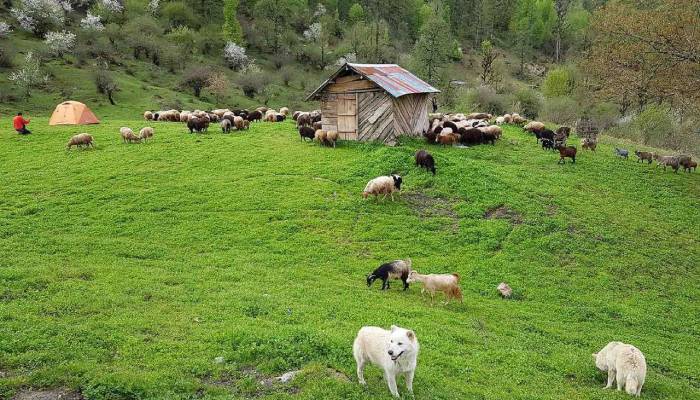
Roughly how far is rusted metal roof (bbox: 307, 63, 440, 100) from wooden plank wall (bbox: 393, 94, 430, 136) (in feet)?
1.78

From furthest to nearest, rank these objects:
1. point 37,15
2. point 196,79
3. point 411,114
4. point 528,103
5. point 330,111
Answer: point 37,15
point 196,79
point 528,103
point 411,114
point 330,111

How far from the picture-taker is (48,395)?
7305 millimetres

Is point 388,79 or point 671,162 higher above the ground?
point 388,79

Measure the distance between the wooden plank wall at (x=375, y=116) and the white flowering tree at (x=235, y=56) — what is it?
54399mm

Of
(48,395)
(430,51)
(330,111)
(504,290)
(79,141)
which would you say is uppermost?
(430,51)

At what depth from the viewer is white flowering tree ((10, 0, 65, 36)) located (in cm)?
6469

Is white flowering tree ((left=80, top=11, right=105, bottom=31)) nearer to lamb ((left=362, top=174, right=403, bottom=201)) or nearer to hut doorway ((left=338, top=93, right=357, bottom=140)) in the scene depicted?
hut doorway ((left=338, top=93, right=357, bottom=140))

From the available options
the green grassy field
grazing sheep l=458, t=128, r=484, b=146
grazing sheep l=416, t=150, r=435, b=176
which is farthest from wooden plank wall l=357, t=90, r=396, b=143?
grazing sheep l=416, t=150, r=435, b=176

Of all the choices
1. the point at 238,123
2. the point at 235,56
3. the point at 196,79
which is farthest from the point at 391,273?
the point at 235,56

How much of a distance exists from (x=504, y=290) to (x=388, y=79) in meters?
18.6

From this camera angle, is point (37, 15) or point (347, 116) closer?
point (347, 116)

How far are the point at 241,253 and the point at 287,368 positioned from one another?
7980 mm

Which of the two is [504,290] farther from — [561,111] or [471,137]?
[561,111]

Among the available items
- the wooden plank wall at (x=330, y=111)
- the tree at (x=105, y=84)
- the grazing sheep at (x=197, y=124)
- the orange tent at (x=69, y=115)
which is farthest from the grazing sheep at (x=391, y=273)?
the tree at (x=105, y=84)
